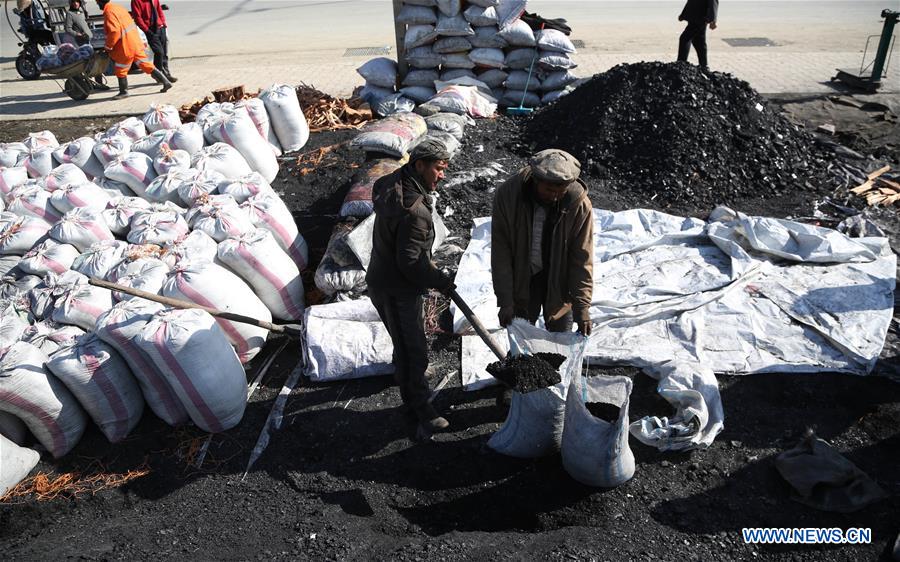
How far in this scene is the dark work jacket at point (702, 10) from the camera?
8.65 meters

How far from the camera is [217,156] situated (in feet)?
19.5

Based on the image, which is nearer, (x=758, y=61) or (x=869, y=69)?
(x=869, y=69)

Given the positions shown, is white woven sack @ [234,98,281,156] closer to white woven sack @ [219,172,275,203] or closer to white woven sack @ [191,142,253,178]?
white woven sack @ [191,142,253,178]

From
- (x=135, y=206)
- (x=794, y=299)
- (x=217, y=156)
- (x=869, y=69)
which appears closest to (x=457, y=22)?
(x=217, y=156)

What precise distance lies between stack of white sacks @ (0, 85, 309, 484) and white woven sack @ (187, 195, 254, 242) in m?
0.01

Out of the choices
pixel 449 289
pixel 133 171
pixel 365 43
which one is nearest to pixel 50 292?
pixel 133 171

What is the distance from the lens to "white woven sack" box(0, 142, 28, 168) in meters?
6.69

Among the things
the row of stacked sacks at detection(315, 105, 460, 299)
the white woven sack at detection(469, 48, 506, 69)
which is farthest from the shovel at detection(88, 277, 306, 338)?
the white woven sack at detection(469, 48, 506, 69)

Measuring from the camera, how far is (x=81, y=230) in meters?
5.01

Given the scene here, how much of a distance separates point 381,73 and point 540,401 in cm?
677

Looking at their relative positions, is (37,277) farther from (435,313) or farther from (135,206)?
(435,313)

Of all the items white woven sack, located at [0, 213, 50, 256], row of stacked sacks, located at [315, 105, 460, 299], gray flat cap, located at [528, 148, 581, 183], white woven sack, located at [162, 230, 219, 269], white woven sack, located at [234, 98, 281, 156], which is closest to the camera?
gray flat cap, located at [528, 148, 581, 183]

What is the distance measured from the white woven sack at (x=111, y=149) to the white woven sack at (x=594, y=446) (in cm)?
542

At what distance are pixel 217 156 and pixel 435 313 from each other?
2.88 m
